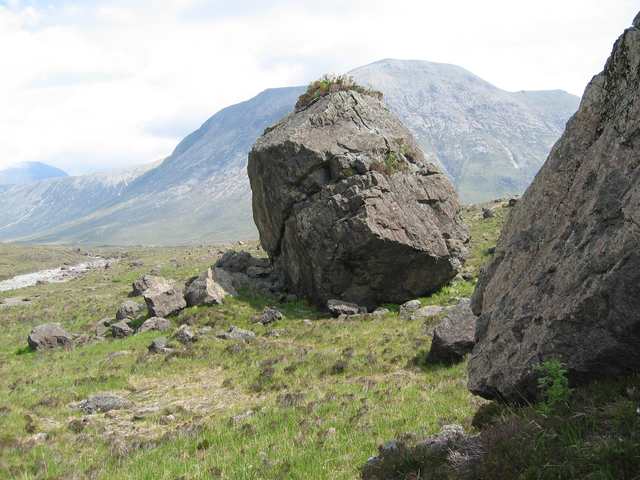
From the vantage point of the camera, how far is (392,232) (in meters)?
30.2

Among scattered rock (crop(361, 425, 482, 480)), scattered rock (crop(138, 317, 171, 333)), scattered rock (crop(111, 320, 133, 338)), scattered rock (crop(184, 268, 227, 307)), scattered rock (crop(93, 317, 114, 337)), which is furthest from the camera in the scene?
scattered rock (crop(93, 317, 114, 337))

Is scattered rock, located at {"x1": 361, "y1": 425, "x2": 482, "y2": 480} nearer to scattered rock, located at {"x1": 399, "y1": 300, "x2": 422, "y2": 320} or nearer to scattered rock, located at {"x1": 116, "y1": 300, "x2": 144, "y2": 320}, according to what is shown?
scattered rock, located at {"x1": 399, "y1": 300, "x2": 422, "y2": 320}

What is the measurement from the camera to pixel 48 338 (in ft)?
105

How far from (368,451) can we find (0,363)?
26654 mm

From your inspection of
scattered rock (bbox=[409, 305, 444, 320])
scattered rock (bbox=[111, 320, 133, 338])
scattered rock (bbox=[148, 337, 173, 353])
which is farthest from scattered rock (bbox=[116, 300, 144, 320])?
scattered rock (bbox=[409, 305, 444, 320])

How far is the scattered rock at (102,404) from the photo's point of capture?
1858 cm

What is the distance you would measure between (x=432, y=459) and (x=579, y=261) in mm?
4116

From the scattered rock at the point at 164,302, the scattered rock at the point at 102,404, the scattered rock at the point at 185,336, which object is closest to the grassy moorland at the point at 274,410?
the scattered rock at the point at 102,404

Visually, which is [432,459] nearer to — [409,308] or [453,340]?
[453,340]

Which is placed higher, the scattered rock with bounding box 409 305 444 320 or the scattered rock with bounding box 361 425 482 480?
the scattered rock with bounding box 361 425 482 480

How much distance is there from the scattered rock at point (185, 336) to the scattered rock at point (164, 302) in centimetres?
527

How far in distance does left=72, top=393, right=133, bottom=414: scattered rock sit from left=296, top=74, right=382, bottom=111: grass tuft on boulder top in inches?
972

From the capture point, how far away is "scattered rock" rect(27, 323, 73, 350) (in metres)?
31.7

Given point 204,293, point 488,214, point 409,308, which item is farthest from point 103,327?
point 488,214
